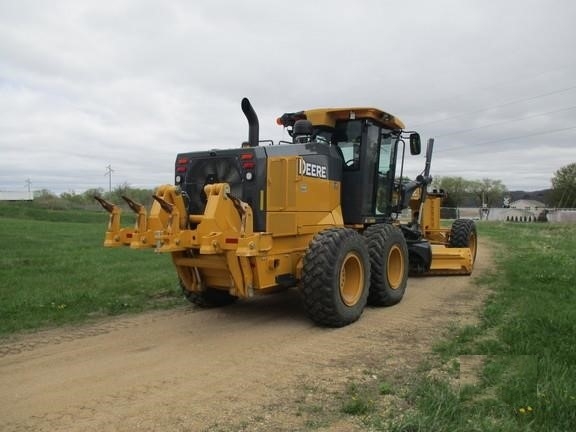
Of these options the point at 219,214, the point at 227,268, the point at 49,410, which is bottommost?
the point at 49,410

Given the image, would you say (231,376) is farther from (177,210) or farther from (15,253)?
(15,253)

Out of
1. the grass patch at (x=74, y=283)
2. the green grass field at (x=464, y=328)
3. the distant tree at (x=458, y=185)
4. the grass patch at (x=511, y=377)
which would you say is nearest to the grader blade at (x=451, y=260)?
the green grass field at (x=464, y=328)

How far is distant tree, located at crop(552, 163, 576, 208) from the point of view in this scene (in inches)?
3223

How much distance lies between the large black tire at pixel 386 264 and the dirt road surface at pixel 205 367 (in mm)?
243

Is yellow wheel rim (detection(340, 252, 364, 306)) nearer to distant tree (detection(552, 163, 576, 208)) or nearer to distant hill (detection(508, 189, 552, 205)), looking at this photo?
distant tree (detection(552, 163, 576, 208))

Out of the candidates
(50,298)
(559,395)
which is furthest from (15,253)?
(559,395)

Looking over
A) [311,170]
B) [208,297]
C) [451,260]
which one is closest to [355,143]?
[311,170]

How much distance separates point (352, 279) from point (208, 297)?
2.27 m

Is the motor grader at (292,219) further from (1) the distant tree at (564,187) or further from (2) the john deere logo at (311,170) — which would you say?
(1) the distant tree at (564,187)

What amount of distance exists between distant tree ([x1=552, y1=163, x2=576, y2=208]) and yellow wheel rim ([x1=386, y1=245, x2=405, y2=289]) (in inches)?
3233

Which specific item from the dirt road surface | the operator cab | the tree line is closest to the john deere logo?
the operator cab

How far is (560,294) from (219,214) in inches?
228

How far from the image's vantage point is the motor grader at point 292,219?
680 centimetres

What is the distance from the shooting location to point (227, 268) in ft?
23.2
